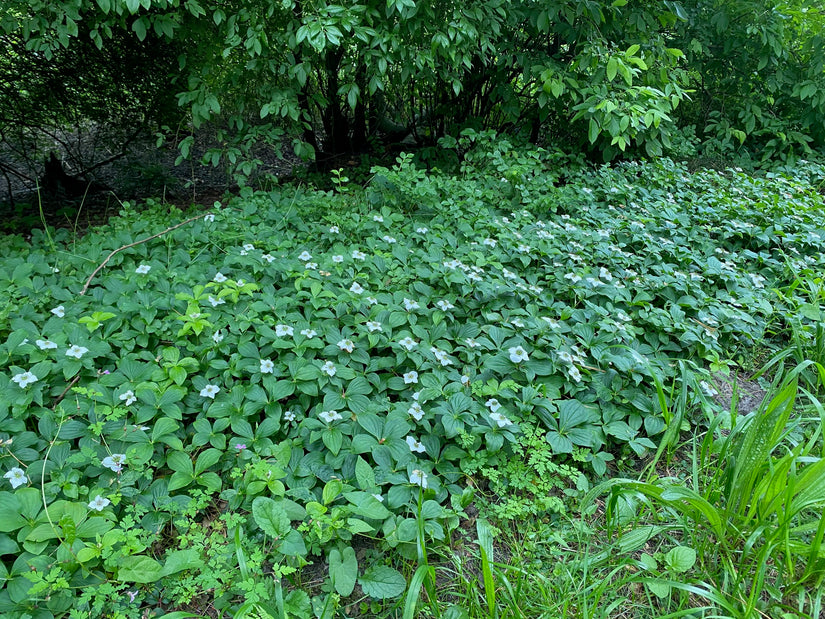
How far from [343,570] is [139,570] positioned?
1.91ft

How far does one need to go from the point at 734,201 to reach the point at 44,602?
15.1ft

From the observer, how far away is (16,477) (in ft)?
5.39

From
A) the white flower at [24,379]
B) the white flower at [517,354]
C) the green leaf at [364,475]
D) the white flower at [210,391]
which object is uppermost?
the white flower at [517,354]

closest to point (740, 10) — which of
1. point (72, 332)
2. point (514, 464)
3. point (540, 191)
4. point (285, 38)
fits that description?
point (540, 191)

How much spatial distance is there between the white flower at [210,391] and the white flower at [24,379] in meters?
0.61

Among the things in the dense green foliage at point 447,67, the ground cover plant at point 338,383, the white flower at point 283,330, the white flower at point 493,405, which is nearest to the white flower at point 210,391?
the ground cover plant at point 338,383

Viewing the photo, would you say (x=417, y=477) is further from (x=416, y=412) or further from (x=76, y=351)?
(x=76, y=351)

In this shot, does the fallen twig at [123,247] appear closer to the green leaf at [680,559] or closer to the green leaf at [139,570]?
the green leaf at [139,570]

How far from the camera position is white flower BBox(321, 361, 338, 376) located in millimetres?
2070

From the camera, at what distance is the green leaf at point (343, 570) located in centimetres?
152

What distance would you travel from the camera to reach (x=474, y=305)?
103 inches

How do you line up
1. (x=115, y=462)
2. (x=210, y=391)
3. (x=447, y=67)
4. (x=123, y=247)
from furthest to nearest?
1. (x=447, y=67)
2. (x=123, y=247)
3. (x=210, y=391)
4. (x=115, y=462)

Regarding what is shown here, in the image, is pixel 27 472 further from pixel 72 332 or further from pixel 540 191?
pixel 540 191

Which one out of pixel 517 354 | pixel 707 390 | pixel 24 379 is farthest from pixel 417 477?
pixel 24 379
